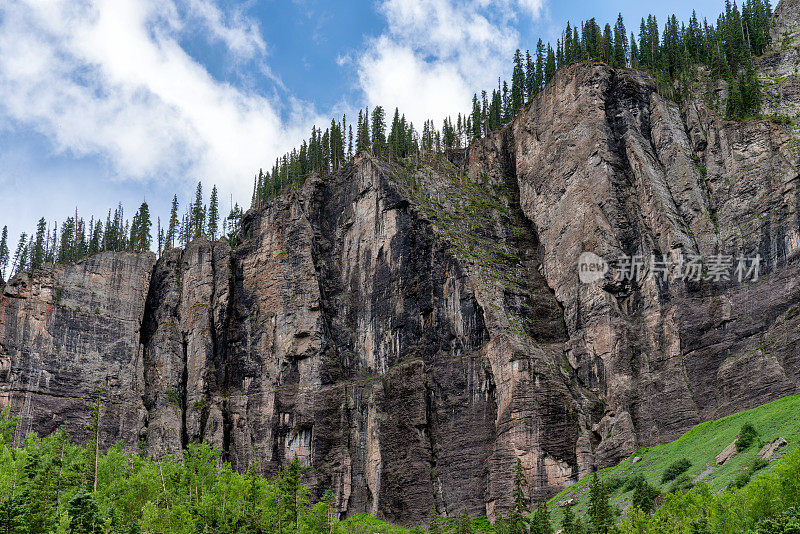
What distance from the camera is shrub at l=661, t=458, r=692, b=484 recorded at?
2963 inches

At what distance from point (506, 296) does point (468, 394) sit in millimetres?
14635

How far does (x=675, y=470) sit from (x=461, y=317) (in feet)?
125

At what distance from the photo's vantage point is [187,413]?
118250 mm

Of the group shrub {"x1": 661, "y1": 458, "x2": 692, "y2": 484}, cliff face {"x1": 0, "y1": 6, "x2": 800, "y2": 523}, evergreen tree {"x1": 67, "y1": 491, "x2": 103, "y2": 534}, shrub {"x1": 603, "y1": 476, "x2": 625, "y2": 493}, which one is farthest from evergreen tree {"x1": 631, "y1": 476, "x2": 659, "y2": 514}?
evergreen tree {"x1": 67, "y1": 491, "x2": 103, "y2": 534}

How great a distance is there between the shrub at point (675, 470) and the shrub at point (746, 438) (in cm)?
494

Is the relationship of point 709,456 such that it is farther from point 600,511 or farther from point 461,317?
point 461,317

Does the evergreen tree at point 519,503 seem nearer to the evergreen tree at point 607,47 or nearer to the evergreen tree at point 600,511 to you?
the evergreen tree at point 600,511

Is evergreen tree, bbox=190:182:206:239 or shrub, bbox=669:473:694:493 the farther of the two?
evergreen tree, bbox=190:182:206:239

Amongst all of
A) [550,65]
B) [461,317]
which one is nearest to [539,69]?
[550,65]

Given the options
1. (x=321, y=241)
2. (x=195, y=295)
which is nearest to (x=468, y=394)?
(x=321, y=241)

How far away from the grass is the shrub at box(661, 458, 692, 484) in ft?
1.23

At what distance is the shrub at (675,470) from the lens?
75.2m

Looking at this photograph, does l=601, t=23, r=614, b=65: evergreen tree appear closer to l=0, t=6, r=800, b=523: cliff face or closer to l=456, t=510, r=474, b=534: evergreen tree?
l=0, t=6, r=800, b=523: cliff face

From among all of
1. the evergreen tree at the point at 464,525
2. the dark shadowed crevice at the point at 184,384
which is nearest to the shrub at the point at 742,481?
the evergreen tree at the point at 464,525
